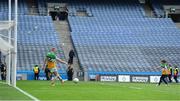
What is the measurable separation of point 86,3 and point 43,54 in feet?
46.3

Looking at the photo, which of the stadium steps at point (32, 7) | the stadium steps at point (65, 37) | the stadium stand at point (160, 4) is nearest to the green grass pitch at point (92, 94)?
the stadium steps at point (65, 37)

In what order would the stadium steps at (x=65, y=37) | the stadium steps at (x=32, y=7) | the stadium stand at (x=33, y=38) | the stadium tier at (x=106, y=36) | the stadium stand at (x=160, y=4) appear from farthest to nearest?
the stadium stand at (x=160, y=4) < the stadium steps at (x=32, y=7) < the stadium steps at (x=65, y=37) < the stadium tier at (x=106, y=36) < the stadium stand at (x=33, y=38)

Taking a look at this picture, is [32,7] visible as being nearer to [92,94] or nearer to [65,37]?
[65,37]

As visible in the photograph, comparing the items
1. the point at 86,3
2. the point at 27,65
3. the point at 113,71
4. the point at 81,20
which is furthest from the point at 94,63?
the point at 86,3

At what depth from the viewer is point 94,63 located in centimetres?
4634

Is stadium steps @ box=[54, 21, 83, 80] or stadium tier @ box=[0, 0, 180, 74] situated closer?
stadium tier @ box=[0, 0, 180, 74]

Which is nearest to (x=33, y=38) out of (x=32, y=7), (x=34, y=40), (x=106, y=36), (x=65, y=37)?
(x=34, y=40)

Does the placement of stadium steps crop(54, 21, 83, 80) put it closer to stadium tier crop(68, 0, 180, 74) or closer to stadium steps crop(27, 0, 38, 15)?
stadium tier crop(68, 0, 180, 74)

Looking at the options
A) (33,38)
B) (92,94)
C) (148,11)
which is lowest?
(92,94)

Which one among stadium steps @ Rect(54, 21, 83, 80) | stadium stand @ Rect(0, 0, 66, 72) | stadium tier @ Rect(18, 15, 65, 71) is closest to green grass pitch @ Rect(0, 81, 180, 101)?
stadium stand @ Rect(0, 0, 66, 72)

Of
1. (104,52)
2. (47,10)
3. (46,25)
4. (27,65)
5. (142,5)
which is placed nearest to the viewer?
(27,65)

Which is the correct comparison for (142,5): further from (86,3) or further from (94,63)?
(94,63)

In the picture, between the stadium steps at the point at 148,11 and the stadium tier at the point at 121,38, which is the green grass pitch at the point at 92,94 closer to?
the stadium tier at the point at 121,38

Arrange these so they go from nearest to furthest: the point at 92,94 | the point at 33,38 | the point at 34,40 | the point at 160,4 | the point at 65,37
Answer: the point at 92,94
the point at 34,40
the point at 33,38
the point at 65,37
the point at 160,4
